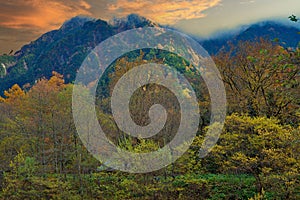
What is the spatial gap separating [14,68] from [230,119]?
11315cm

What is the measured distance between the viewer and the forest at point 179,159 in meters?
11.4

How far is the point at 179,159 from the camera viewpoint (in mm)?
13992

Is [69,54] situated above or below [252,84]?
above

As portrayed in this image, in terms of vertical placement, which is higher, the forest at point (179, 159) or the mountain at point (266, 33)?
the mountain at point (266, 33)

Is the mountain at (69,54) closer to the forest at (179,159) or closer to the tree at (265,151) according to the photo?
the forest at (179,159)

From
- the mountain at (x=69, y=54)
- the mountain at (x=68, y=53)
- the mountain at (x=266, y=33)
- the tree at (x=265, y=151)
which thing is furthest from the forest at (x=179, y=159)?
the mountain at (x=68, y=53)

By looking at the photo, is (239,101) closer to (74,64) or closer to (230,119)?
(230,119)

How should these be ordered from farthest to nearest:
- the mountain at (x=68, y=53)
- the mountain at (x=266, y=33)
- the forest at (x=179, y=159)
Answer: the mountain at (x=68, y=53), the mountain at (x=266, y=33), the forest at (x=179, y=159)

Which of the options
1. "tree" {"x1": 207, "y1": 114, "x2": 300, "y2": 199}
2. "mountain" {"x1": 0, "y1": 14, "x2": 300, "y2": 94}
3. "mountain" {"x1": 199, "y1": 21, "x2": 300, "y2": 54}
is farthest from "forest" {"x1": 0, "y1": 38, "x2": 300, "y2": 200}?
"mountain" {"x1": 0, "y1": 14, "x2": 300, "y2": 94}

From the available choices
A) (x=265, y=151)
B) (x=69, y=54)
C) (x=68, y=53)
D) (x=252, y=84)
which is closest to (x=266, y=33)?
(x=69, y=54)

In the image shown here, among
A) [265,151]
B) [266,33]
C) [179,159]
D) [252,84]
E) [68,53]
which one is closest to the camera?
[265,151]

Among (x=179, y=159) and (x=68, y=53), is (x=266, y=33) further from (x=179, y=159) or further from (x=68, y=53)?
(x=179, y=159)

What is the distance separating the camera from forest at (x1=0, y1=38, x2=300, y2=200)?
11438 mm

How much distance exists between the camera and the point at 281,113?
60.0ft
